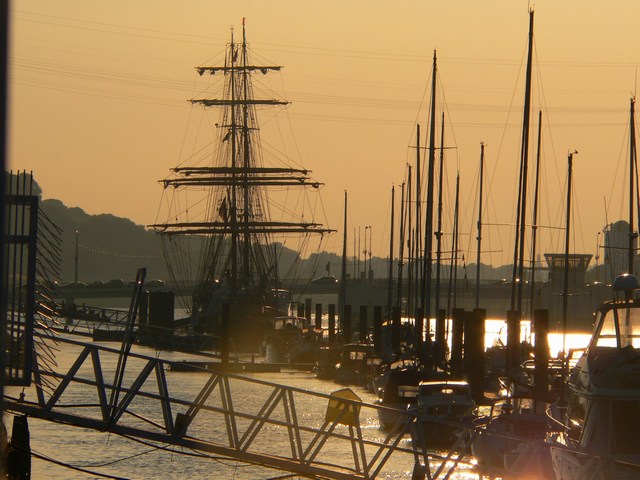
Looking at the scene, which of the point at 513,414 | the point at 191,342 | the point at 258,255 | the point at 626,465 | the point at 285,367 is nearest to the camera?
the point at 626,465

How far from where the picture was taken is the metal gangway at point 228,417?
22625 millimetres

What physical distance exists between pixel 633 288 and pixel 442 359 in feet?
126

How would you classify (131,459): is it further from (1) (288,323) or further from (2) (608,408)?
(1) (288,323)

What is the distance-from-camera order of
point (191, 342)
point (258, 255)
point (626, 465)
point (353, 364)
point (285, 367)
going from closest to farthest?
point (626, 465) < point (353, 364) < point (285, 367) < point (191, 342) < point (258, 255)

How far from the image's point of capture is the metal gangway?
74.2 feet

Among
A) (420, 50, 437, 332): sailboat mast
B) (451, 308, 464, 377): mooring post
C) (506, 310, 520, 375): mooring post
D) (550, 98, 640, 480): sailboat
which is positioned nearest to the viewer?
(550, 98, 640, 480): sailboat

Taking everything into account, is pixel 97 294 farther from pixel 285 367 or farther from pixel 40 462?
pixel 40 462

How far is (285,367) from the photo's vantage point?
83.6m

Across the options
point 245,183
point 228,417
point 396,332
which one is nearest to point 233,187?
point 245,183

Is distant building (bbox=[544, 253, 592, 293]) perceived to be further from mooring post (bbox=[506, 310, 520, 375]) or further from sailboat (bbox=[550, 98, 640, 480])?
sailboat (bbox=[550, 98, 640, 480])

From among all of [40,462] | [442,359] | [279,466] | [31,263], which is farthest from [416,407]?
→ [31,263]

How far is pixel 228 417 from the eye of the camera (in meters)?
24.3

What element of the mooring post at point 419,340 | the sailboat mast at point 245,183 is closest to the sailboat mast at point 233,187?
the sailboat mast at point 245,183

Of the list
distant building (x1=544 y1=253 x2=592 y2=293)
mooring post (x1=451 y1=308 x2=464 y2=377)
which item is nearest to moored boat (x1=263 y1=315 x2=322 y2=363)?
mooring post (x1=451 y1=308 x2=464 y2=377)
